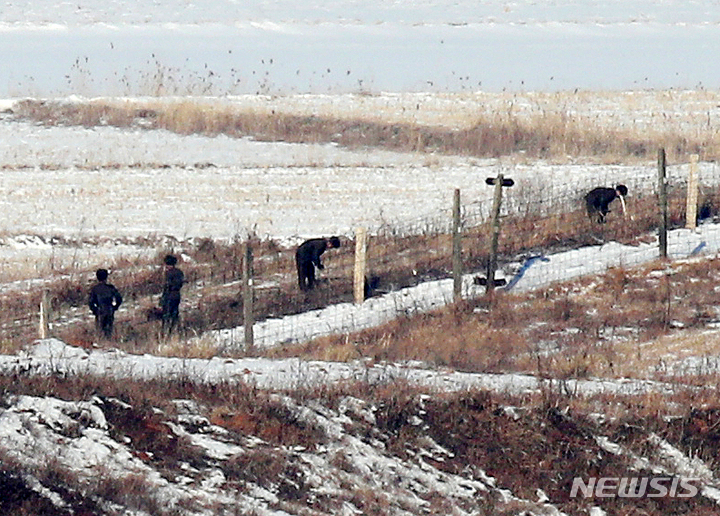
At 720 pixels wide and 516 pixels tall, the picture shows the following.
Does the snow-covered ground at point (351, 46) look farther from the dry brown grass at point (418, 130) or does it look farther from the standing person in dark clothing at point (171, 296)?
the standing person in dark clothing at point (171, 296)

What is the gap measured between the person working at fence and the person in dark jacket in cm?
312

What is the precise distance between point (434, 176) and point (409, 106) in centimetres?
836

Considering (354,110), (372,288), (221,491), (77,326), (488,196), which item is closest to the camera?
(221,491)

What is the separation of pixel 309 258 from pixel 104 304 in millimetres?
3455

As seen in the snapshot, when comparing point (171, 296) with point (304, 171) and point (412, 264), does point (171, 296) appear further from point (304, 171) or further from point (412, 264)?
point (304, 171)

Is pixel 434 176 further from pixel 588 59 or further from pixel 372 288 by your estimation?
pixel 588 59

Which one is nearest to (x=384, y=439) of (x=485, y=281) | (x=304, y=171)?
(x=485, y=281)

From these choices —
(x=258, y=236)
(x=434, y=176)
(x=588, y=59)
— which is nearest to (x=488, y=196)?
(x=434, y=176)

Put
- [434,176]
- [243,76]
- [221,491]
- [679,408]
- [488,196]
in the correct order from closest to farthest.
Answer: [221,491] → [679,408] → [488,196] → [434,176] → [243,76]

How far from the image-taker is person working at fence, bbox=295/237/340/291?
19.6 meters

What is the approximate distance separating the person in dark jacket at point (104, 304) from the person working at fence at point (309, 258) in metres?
3.12

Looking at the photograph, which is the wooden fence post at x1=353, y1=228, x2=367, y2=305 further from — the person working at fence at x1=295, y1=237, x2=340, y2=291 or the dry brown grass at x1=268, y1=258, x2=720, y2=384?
the dry brown grass at x1=268, y1=258, x2=720, y2=384

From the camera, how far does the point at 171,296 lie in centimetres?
1786

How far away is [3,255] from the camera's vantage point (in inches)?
933
